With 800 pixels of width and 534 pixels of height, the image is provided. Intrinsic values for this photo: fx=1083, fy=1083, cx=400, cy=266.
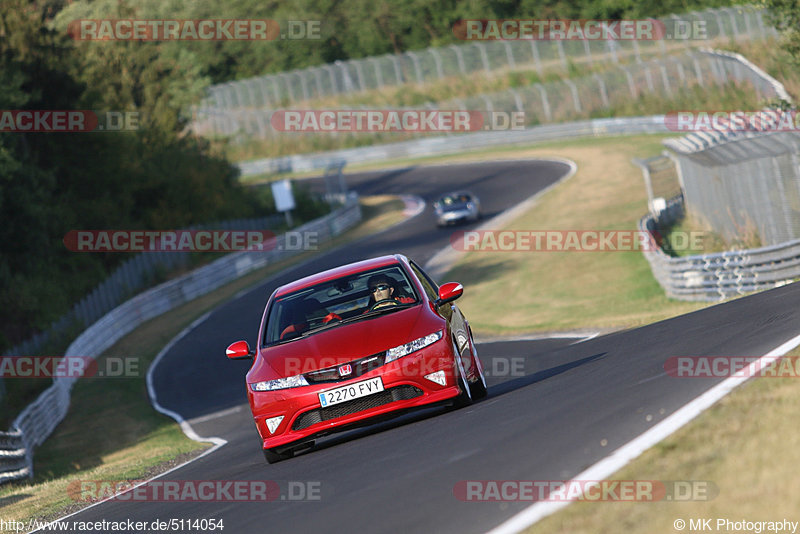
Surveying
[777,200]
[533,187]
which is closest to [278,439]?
[777,200]

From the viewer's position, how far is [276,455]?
30.8ft

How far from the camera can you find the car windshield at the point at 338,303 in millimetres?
9938

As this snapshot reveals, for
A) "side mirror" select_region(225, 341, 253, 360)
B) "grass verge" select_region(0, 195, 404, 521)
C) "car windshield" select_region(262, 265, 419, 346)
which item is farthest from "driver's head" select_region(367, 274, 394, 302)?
"grass verge" select_region(0, 195, 404, 521)

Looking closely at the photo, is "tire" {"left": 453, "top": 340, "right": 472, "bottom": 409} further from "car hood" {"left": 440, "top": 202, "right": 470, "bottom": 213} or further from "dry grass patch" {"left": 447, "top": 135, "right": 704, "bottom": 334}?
"car hood" {"left": 440, "top": 202, "right": 470, "bottom": 213}

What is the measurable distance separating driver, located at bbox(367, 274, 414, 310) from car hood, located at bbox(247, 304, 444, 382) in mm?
356

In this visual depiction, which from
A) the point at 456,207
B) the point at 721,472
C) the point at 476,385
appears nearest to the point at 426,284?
the point at 476,385

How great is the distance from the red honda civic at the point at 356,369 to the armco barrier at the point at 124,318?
779cm

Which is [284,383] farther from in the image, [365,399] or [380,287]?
[380,287]

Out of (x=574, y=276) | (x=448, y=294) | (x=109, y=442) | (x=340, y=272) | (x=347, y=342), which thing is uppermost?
(x=340, y=272)

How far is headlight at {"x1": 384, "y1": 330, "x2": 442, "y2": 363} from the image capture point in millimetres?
8977

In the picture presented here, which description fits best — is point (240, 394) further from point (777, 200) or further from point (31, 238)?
point (31, 238)

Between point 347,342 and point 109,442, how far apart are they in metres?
12.5

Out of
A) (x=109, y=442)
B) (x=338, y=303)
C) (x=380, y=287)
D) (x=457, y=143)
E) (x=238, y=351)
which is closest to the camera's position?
(x=238, y=351)

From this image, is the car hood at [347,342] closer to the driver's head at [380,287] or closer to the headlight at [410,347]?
the headlight at [410,347]
